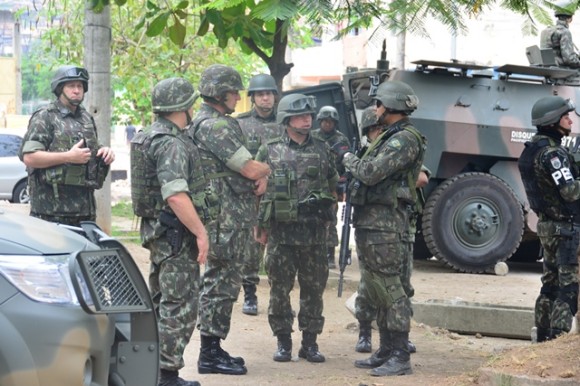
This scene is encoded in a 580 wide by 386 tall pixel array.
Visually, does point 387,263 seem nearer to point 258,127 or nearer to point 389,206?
point 389,206

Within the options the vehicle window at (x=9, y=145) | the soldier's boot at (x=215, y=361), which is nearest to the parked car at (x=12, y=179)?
the vehicle window at (x=9, y=145)

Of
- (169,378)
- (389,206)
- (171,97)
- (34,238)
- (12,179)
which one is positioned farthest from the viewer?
(12,179)

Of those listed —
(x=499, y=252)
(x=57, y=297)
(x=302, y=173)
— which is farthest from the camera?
(x=499, y=252)

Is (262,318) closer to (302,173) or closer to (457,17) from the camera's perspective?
(302,173)

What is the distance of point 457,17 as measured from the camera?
5.93m

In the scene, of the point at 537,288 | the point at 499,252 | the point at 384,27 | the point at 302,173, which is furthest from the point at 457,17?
the point at 499,252

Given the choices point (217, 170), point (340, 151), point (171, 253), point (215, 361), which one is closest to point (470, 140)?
point (340, 151)

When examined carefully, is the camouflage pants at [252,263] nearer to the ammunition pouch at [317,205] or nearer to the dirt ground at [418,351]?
the dirt ground at [418,351]

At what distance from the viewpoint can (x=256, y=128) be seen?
964 cm

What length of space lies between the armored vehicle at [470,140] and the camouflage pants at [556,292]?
14.3ft

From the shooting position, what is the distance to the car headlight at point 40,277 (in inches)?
167

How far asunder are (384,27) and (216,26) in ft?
9.92

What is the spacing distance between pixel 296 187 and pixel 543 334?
2.01 meters

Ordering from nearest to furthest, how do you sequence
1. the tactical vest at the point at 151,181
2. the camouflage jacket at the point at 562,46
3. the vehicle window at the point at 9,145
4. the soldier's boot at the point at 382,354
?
the tactical vest at the point at 151,181
the soldier's boot at the point at 382,354
the camouflage jacket at the point at 562,46
the vehicle window at the point at 9,145
